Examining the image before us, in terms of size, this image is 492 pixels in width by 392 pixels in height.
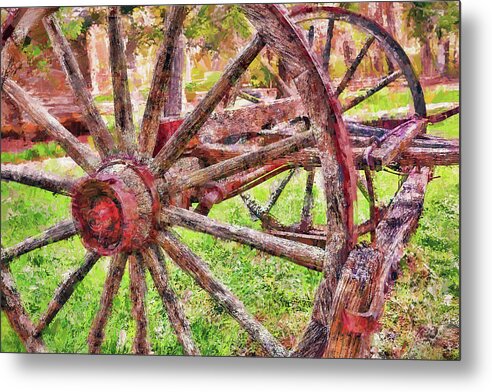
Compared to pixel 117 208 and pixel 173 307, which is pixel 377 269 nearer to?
pixel 173 307

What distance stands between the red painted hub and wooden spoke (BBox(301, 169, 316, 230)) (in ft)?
1.74

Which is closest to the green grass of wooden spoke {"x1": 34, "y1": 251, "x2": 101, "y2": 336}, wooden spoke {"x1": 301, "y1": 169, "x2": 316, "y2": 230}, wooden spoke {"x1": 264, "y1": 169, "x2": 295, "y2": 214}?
wooden spoke {"x1": 34, "y1": 251, "x2": 101, "y2": 336}

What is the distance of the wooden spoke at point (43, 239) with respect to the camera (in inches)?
125

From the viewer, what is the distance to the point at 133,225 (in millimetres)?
3018

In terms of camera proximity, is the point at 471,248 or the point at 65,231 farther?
the point at 65,231

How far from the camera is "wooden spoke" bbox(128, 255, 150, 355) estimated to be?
3133 millimetres

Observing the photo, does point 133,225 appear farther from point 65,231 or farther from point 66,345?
point 66,345

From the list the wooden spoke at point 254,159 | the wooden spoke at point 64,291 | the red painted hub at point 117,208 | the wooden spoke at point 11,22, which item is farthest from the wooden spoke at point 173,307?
the wooden spoke at point 11,22

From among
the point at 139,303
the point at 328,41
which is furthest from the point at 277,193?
the point at 139,303

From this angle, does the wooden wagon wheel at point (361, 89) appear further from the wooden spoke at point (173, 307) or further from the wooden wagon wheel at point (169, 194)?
the wooden spoke at point (173, 307)

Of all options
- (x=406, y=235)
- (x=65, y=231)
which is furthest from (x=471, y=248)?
(x=65, y=231)

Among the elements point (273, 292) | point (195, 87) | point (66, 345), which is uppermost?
point (195, 87)

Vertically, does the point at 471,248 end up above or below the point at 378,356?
above

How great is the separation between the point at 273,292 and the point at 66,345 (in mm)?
836
